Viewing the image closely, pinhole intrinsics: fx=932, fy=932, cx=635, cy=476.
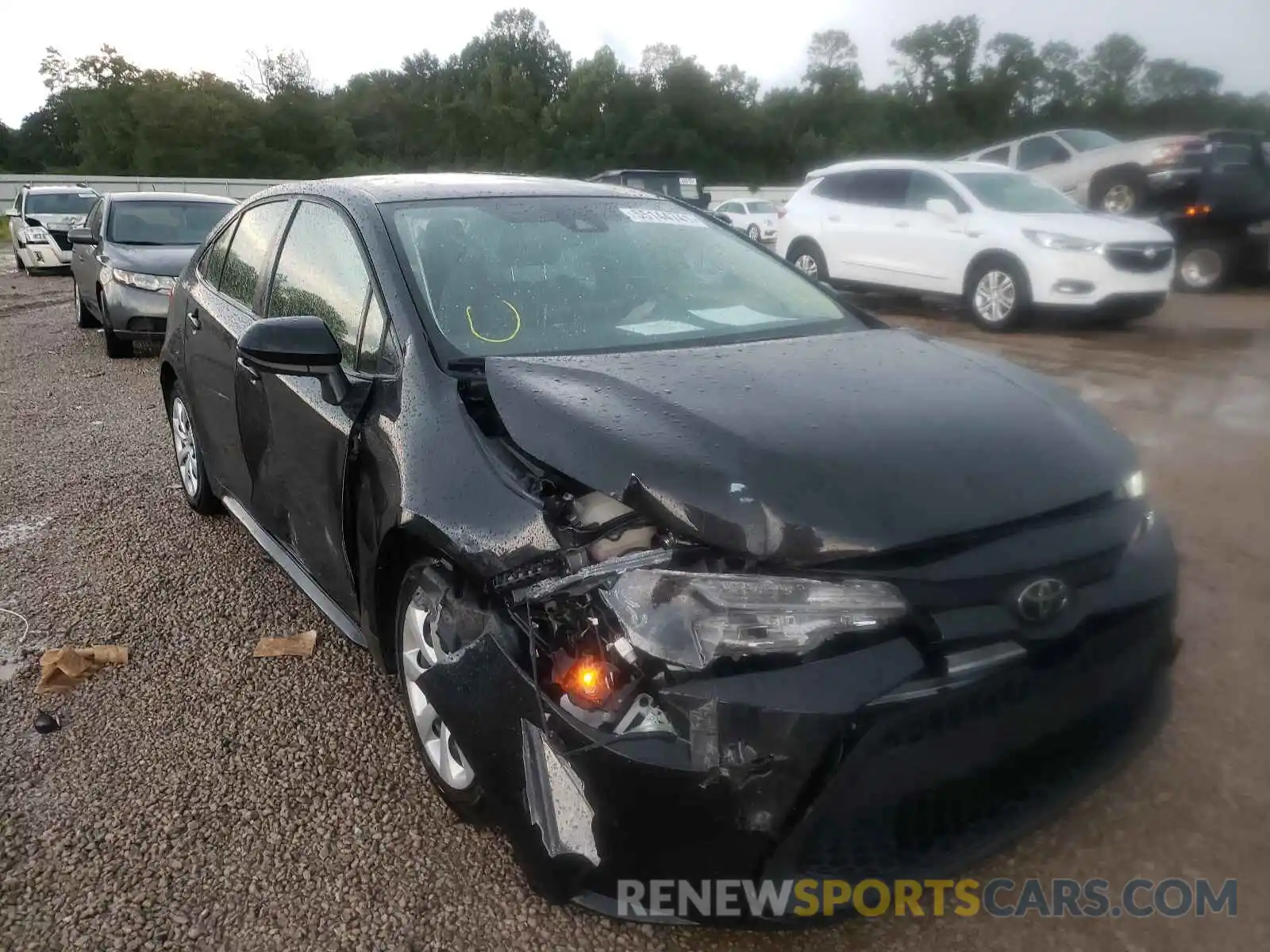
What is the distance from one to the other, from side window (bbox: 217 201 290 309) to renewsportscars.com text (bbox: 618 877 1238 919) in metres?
2.65

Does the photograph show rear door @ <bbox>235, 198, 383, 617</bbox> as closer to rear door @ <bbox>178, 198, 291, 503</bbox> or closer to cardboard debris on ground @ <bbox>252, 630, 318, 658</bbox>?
rear door @ <bbox>178, 198, 291, 503</bbox>

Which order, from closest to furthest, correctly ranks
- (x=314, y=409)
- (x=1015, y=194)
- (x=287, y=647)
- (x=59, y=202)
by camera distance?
(x=314, y=409)
(x=287, y=647)
(x=1015, y=194)
(x=59, y=202)

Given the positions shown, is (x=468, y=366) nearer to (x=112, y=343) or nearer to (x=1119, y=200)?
(x=112, y=343)

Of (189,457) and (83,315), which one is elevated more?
(189,457)

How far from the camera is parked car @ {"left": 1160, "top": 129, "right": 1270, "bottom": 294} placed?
11.0 metres

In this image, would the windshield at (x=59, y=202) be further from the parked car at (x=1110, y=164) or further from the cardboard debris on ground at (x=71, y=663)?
the cardboard debris on ground at (x=71, y=663)

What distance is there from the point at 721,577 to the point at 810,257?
10442 millimetres

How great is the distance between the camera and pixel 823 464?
1812 mm

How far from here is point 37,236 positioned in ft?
55.3

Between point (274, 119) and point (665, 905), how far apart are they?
218 feet

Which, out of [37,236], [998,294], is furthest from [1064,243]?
[37,236]

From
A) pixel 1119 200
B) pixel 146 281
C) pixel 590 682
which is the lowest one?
pixel 146 281

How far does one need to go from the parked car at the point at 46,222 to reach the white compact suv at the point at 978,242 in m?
13.5

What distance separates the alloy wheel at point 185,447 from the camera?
4.34 metres
